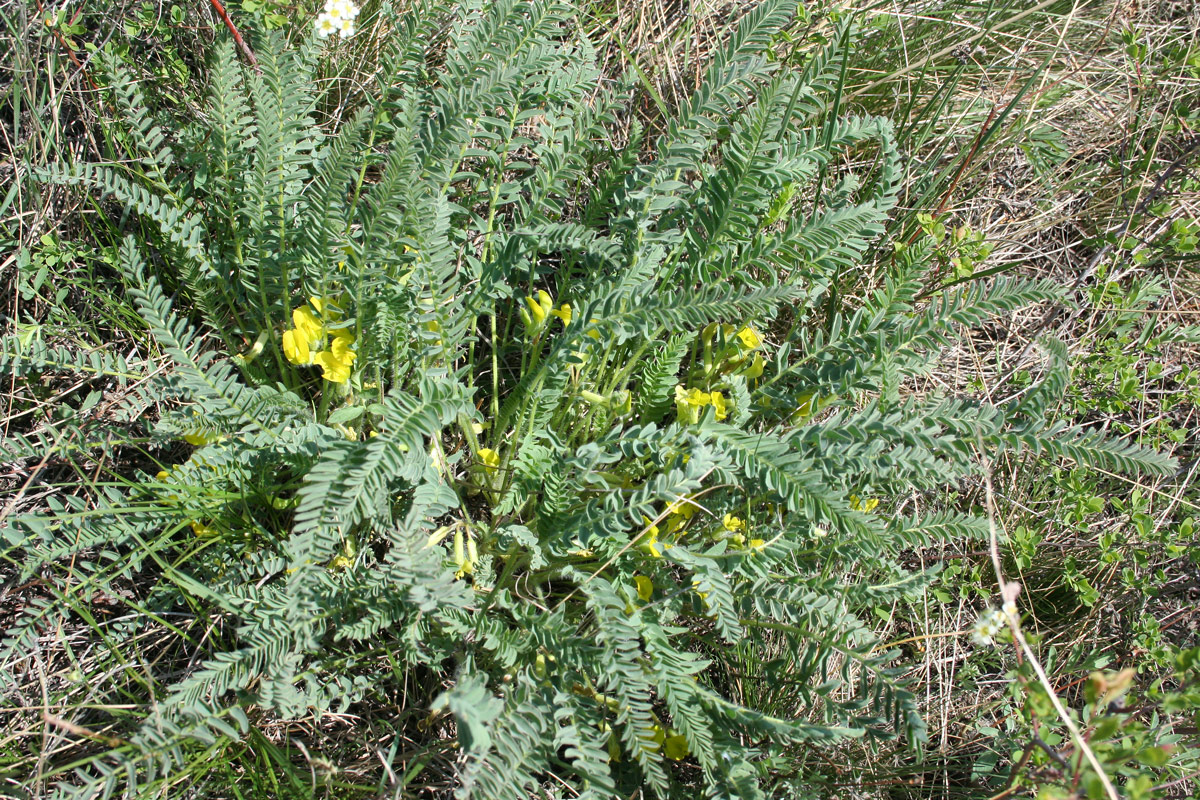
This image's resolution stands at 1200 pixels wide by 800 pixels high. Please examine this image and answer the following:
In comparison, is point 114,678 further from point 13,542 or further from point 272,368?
point 272,368

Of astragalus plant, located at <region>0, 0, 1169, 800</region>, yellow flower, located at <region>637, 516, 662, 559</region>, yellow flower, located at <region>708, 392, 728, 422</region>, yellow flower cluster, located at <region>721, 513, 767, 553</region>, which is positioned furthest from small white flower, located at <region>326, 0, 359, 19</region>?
yellow flower cluster, located at <region>721, 513, 767, 553</region>

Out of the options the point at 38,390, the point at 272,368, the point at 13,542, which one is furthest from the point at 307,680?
the point at 38,390

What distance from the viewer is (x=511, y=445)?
204 centimetres

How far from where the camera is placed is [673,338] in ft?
6.85

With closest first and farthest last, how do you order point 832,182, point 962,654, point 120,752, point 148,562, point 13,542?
point 120,752 → point 13,542 → point 148,562 → point 962,654 → point 832,182

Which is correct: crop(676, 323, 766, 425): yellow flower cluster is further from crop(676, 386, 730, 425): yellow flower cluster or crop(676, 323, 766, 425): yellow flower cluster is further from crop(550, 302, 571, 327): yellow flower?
crop(550, 302, 571, 327): yellow flower

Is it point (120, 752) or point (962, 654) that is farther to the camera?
point (962, 654)

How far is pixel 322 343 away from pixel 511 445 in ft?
1.67

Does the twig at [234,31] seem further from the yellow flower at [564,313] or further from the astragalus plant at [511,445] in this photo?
the yellow flower at [564,313]

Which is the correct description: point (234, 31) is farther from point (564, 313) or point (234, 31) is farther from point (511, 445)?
point (511, 445)

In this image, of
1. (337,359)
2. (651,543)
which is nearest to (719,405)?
(651,543)

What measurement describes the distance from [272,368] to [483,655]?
1.00m

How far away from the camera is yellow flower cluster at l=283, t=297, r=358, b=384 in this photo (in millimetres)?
1882

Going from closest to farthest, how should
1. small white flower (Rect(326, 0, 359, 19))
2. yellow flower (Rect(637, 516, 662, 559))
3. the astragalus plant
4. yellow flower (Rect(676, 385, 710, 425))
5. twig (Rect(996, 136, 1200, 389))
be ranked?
the astragalus plant, yellow flower (Rect(637, 516, 662, 559)), yellow flower (Rect(676, 385, 710, 425)), small white flower (Rect(326, 0, 359, 19)), twig (Rect(996, 136, 1200, 389))
